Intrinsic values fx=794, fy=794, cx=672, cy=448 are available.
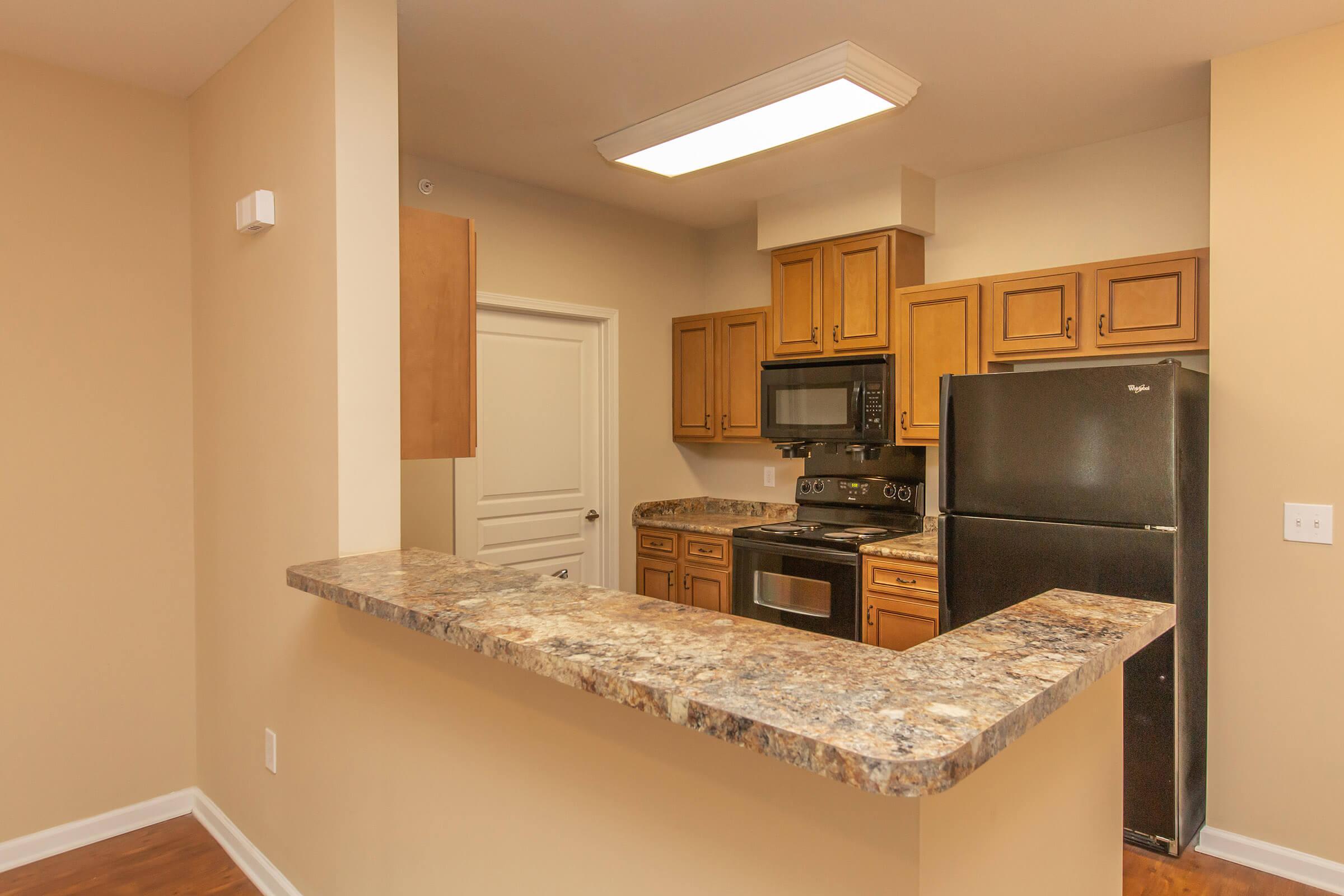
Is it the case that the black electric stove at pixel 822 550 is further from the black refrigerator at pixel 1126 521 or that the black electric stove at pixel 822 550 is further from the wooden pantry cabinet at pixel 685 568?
the black refrigerator at pixel 1126 521

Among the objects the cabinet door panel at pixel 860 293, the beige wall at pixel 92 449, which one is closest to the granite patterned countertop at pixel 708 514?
the cabinet door panel at pixel 860 293

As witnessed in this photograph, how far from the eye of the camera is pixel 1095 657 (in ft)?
3.62

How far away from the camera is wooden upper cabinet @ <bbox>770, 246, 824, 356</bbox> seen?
12.8ft

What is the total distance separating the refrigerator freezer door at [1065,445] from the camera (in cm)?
241

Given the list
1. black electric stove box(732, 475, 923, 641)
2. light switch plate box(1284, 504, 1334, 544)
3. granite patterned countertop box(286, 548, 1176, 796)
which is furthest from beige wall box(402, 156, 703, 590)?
light switch plate box(1284, 504, 1334, 544)

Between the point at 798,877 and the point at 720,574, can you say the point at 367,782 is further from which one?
the point at 720,574

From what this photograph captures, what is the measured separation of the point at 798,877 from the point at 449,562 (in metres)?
1.14

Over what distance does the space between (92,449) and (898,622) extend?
3.02 meters

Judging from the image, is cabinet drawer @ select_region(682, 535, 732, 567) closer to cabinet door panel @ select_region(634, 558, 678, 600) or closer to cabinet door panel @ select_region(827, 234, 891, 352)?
cabinet door panel @ select_region(634, 558, 678, 600)

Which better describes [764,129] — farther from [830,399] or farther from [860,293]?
[830,399]

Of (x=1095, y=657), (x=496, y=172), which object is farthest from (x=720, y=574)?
(x=1095, y=657)

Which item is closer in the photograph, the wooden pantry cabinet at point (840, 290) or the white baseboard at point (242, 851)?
the white baseboard at point (242, 851)

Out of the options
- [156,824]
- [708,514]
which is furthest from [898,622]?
[156,824]

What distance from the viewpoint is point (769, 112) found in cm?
275
